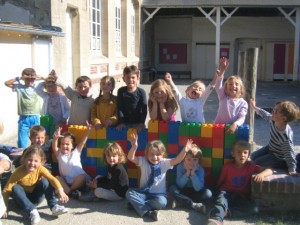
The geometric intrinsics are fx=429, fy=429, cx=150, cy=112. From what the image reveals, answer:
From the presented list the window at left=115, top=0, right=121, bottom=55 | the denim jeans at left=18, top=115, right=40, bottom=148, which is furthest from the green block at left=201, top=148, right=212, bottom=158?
the window at left=115, top=0, right=121, bottom=55

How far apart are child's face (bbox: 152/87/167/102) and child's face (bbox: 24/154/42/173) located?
1.52m

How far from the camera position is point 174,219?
4406 millimetres

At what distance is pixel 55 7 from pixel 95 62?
169 inches

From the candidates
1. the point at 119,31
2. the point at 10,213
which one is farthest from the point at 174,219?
the point at 119,31

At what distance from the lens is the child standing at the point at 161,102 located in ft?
16.7

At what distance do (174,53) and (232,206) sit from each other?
20.9m

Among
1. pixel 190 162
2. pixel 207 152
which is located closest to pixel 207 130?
pixel 207 152

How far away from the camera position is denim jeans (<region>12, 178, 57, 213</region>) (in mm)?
4363

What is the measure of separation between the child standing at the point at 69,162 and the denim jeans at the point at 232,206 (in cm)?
158

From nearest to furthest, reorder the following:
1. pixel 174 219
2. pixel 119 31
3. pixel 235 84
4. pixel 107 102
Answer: pixel 174 219, pixel 235 84, pixel 107 102, pixel 119 31

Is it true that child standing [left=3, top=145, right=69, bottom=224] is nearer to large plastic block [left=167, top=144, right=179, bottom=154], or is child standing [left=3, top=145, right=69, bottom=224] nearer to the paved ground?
the paved ground

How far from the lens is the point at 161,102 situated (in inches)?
202

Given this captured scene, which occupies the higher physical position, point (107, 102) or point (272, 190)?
point (107, 102)

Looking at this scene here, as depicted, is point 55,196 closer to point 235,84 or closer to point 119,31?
point 235,84
